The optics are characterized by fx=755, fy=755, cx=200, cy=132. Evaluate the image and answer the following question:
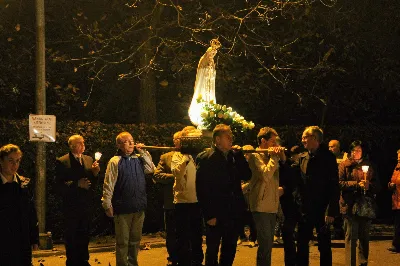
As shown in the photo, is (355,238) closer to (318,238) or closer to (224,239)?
(318,238)

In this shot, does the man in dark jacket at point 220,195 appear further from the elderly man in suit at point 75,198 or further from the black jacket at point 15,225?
the elderly man in suit at point 75,198

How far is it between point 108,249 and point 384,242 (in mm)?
5658

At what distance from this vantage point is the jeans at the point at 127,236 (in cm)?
1058

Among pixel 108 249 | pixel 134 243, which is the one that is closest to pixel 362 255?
pixel 134 243

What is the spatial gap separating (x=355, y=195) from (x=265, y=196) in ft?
7.20

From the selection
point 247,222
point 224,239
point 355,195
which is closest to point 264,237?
point 224,239

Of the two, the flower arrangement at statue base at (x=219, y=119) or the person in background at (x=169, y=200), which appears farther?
the flower arrangement at statue base at (x=219, y=119)

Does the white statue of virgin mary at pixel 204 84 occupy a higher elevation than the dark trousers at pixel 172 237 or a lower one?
higher

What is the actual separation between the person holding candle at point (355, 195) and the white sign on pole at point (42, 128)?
5.41 m

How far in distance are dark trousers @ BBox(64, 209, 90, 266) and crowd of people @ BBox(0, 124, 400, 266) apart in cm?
1

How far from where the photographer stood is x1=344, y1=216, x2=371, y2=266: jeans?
11.4 m

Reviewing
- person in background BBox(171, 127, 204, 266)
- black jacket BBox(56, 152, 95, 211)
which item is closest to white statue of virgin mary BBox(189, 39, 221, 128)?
person in background BBox(171, 127, 204, 266)

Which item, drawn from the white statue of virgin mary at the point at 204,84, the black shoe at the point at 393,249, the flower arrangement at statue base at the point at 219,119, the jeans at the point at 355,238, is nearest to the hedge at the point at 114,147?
the white statue of virgin mary at the point at 204,84

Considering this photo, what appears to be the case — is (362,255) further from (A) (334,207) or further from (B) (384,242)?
(B) (384,242)
